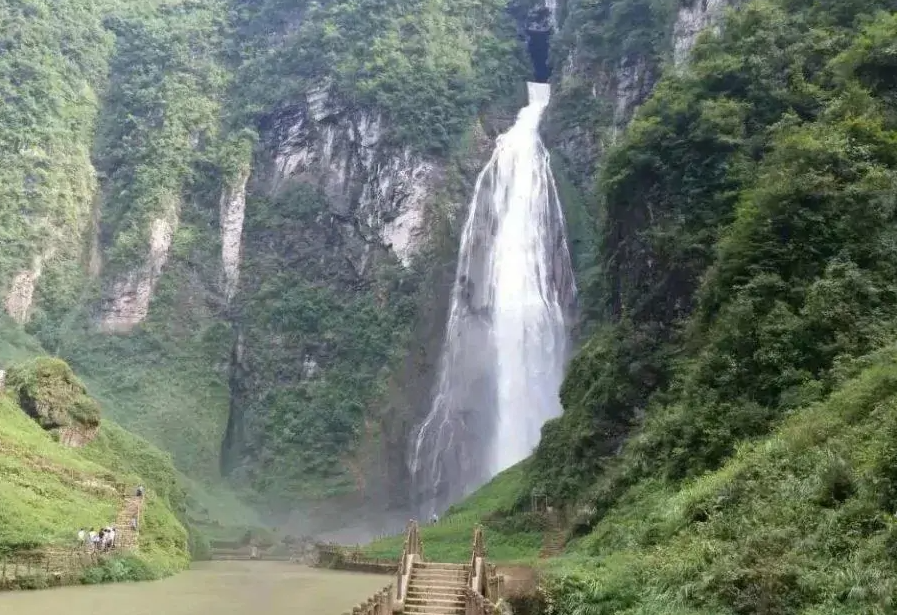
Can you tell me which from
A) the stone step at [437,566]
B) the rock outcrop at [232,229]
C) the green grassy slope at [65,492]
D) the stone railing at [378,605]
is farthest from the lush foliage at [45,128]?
the stone railing at [378,605]

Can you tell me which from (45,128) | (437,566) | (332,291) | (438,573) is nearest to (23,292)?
(45,128)

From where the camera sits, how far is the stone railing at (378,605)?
10.8m

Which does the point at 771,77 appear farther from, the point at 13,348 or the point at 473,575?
the point at 13,348

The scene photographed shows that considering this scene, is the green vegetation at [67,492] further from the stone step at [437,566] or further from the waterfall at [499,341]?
the waterfall at [499,341]

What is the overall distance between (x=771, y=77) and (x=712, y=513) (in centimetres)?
1645

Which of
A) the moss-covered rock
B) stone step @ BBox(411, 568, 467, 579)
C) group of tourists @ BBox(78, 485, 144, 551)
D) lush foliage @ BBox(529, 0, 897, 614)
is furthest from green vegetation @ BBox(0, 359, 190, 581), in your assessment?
lush foliage @ BBox(529, 0, 897, 614)

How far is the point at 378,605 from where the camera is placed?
11.7 m

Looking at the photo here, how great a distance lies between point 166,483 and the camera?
35062 millimetres

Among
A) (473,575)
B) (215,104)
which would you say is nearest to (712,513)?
(473,575)

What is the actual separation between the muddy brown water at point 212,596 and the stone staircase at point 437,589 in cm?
301

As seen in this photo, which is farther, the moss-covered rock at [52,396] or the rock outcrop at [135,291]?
the rock outcrop at [135,291]

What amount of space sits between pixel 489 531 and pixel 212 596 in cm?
1116

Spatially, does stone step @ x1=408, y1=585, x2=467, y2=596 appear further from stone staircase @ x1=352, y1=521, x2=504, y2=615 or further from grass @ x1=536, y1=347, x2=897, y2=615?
grass @ x1=536, y1=347, x2=897, y2=615

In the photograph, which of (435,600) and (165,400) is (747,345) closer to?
(435,600)
